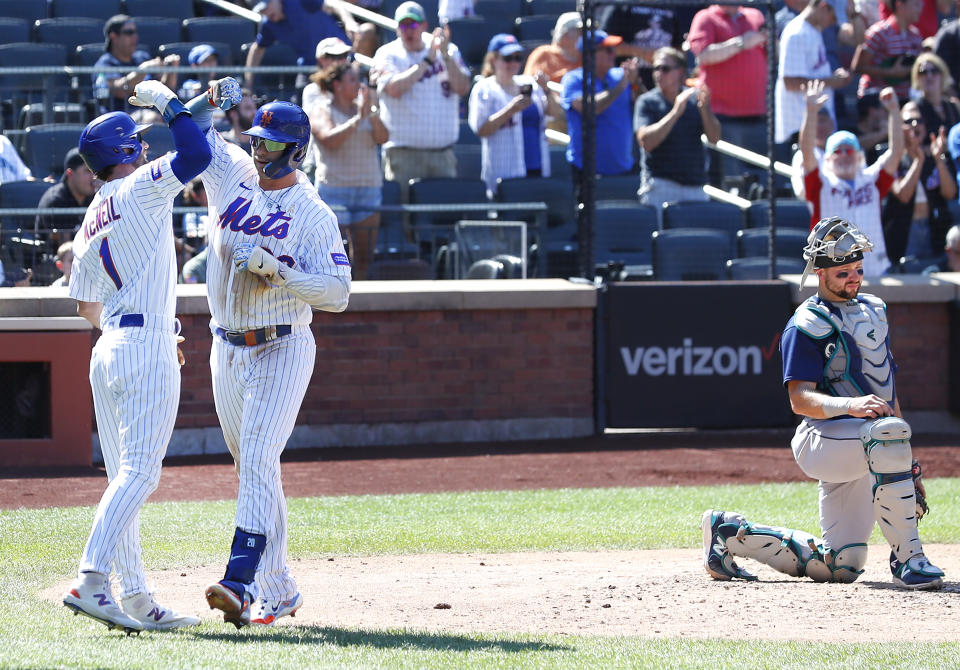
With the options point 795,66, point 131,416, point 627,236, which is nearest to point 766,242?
point 627,236

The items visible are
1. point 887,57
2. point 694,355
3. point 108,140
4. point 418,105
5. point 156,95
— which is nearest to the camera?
point 156,95

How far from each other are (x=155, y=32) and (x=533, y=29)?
398 centimetres

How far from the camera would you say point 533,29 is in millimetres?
14938

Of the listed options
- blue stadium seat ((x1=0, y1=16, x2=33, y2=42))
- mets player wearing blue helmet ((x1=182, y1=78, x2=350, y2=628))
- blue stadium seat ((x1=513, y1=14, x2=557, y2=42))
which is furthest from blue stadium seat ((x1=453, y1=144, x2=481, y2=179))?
mets player wearing blue helmet ((x1=182, y1=78, x2=350, y2=628))

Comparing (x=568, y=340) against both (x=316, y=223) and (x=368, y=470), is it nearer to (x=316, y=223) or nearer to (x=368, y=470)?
(x=368, y=470)

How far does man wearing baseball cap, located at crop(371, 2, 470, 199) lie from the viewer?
11.5 m

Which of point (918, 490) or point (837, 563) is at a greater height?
point (918, 490)

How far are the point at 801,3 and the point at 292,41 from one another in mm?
5132

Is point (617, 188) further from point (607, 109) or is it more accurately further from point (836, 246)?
point (836, 246)

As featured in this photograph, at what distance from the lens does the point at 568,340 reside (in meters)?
10.8

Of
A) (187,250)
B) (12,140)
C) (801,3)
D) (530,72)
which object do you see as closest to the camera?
(187,250)

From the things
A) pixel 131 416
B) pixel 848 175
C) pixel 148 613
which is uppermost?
pixel 848 175

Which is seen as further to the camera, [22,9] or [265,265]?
[22,9]

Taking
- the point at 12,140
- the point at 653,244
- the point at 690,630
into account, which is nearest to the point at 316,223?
the point at 690,630
